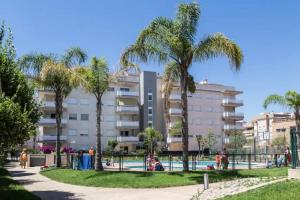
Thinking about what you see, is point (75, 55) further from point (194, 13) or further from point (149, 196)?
point (149, 196)

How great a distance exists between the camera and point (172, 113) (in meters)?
84.8

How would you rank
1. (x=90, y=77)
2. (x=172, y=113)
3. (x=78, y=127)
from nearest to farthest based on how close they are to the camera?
1. (x=90, y=77)
2. (x=78, y=127)
3. (x=172, y=113)

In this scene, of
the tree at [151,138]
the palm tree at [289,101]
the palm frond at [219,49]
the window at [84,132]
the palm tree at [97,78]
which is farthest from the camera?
the window at [84,132]

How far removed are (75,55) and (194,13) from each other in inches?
481

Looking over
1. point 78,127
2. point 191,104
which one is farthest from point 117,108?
point 191,104

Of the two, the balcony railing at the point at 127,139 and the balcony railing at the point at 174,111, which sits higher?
the balcony railing at the point at 174,111

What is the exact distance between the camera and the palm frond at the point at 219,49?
69.9 feet

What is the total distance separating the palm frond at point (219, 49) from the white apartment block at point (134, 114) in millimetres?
49458

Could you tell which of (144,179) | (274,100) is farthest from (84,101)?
(144,179)

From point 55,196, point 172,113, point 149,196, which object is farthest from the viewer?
point 172,113

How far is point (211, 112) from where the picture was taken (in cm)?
9131

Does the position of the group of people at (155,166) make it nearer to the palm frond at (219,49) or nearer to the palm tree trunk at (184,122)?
the palm tree trunk at (184,122)

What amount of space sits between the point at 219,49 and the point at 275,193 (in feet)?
35.0

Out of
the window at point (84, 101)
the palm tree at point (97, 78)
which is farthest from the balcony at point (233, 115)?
the palm tree at point (97, 78)
